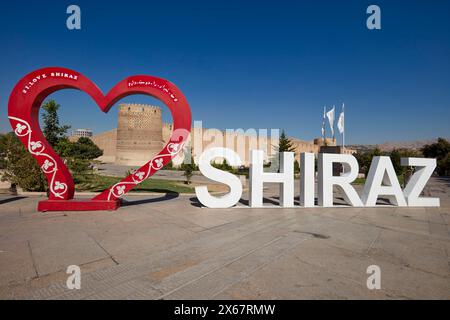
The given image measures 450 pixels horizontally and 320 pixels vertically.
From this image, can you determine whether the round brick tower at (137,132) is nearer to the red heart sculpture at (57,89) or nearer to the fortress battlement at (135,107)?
the fortress battlement at (135,107)

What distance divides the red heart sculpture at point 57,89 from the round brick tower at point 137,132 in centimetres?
3884

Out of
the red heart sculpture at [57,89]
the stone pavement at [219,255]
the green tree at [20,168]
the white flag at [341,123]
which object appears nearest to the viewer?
the stone pavement at [219,255]

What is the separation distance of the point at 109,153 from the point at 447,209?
63931 millimetres

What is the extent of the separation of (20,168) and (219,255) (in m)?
10.1

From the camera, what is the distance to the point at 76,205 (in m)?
6.93

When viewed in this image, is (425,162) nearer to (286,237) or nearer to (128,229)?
(286,237)

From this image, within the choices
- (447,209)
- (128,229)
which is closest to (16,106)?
(128,229)

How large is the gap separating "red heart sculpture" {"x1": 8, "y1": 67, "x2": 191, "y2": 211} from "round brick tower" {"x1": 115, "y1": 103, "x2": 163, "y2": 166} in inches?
1529

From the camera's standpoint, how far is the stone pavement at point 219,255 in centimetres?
283
